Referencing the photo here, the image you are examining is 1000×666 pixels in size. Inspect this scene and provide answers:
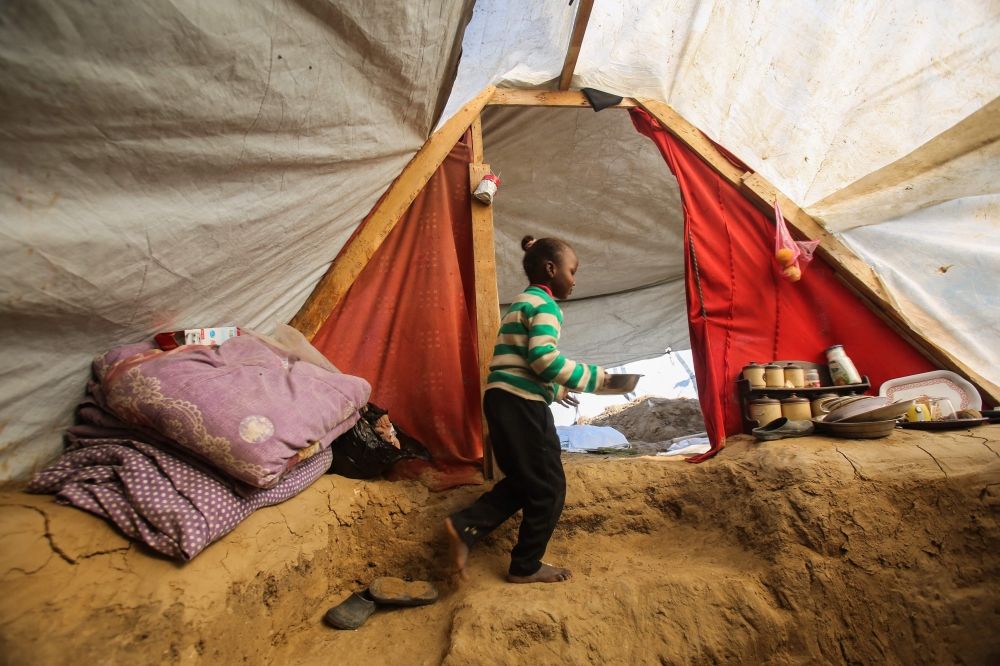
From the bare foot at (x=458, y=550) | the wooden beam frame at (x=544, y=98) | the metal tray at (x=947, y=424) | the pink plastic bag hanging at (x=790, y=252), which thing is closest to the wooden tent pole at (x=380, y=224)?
the wooden beam frame at (x=544, y=98)

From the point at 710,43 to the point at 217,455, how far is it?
3184 millimetres

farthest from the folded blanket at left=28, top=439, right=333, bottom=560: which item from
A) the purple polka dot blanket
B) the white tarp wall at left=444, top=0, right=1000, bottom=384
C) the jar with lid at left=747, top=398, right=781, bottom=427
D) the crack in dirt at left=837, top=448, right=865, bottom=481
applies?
the jar with lid at left=747, top=398, right=781, bottom=427

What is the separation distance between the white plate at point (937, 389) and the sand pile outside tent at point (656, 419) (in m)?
2.32

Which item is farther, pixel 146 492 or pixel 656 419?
pixel 656 419

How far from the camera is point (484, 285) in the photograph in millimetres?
2611

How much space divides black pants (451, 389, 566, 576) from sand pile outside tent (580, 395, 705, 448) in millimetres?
3273

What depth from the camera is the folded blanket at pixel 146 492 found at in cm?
122

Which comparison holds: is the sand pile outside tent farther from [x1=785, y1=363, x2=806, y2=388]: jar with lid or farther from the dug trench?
the dug trench

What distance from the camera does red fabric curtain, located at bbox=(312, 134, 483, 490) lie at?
241 centimetres

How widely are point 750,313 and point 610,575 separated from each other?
5.81 ft

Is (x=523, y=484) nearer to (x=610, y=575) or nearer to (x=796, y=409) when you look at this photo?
(x=610, y=575)

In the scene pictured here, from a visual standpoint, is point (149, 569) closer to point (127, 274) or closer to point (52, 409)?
point (52, 409)

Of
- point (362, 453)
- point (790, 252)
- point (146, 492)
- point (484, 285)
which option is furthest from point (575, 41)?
point (146, 492)

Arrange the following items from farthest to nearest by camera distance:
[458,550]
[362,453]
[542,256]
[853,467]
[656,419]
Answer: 1. [656,419]
2. [542,256]
3. [362,453]
4. [853,467]
5. [458,550]
